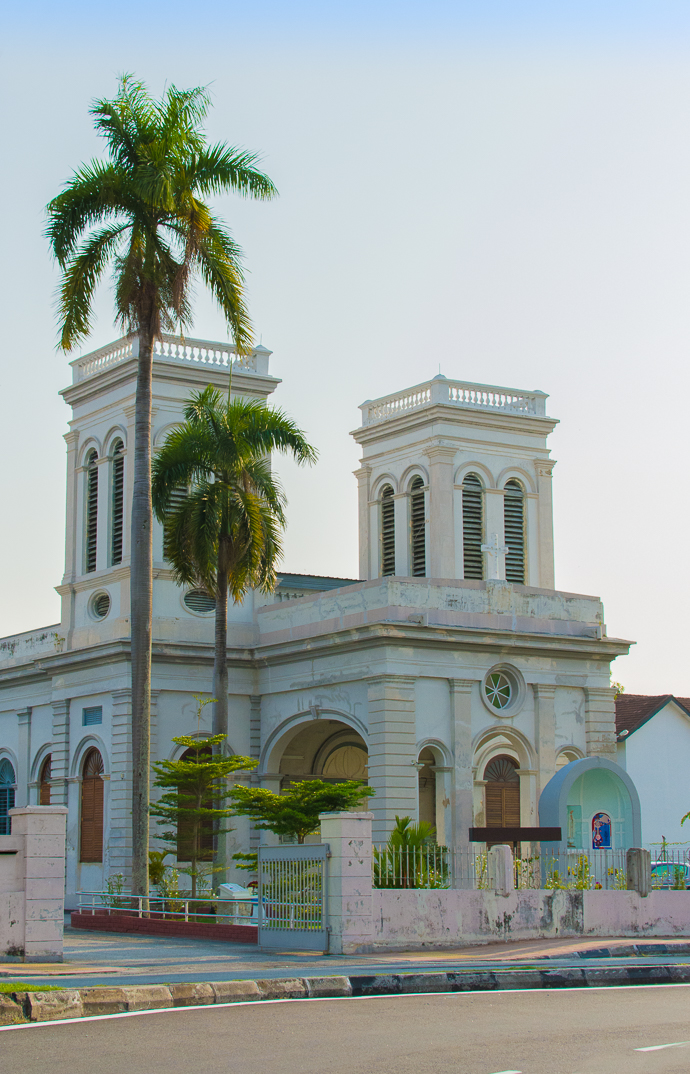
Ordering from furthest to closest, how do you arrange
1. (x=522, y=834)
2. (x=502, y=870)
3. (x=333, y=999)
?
(x=522, y=834) → (x=502, y=870) → (x=333, y=999)

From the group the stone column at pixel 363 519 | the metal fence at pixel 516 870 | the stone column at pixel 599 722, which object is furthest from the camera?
the stone column at pixel 363 519

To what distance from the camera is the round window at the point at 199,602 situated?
3500 centimetres

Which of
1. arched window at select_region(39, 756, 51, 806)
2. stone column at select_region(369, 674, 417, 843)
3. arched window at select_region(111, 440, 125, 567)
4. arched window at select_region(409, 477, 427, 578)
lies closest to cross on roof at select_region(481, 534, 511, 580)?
arched window at select_region(409, 477, 427, 578)

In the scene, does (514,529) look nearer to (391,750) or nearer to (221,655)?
(391,750)

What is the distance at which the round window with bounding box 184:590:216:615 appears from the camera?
35000 mm

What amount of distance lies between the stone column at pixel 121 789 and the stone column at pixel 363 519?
9296mm

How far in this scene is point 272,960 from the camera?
1828 centimetres

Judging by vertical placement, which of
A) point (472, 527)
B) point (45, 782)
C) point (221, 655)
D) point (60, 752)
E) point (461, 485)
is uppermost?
point (461, 485)

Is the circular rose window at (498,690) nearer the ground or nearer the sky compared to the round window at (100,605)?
nearer the ground

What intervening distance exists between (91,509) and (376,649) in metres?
10.5

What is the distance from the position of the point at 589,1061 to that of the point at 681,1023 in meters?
2.61

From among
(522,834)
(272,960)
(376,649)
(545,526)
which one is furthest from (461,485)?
(272,960)

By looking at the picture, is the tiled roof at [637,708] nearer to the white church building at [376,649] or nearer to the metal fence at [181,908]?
the white church building at [376,649]

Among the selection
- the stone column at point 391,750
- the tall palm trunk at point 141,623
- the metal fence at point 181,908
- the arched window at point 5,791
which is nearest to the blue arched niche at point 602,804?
the stone column at point 391,750
